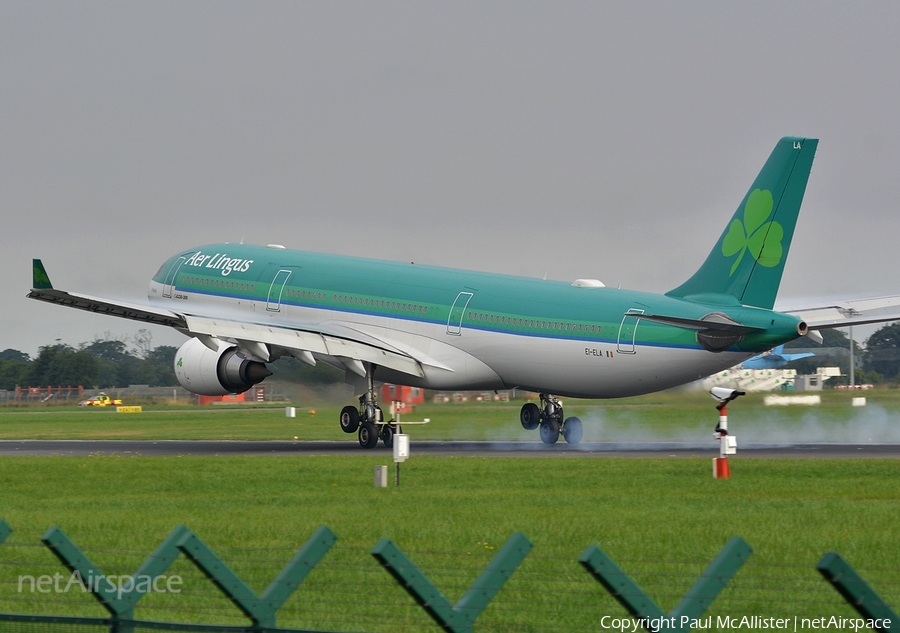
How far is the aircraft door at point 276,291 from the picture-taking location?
46312 millimetres

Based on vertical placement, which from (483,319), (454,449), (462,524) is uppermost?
(483,319)

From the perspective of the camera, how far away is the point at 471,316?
4247cm

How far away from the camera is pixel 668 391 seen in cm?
4244

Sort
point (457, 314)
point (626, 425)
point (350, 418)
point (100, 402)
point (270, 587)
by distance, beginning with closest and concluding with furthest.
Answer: point (270, 587), point (457, 314), point (350, 418), point (626, 425), point (100, 402)

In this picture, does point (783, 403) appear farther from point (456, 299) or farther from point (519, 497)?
point (519, 497)

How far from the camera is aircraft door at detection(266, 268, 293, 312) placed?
46312 mm

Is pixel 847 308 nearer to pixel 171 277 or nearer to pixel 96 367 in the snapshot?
pixel 171 277

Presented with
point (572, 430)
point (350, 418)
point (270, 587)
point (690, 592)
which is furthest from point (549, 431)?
point (690, 592)

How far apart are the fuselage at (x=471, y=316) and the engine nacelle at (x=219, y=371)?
2313 mm

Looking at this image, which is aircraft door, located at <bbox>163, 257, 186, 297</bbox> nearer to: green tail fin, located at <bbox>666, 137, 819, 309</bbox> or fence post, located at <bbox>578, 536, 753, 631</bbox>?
green tail fin, located at <bbox>666, 137, 819, 309</bbox>

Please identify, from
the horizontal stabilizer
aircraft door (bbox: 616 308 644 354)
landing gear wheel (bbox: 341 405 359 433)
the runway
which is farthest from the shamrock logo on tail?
landing gear wheel (bbox: 341 405 359 433)

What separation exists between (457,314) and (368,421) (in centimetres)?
462

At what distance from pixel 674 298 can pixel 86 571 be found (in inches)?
1186

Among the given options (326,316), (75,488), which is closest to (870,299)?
(326,316)
